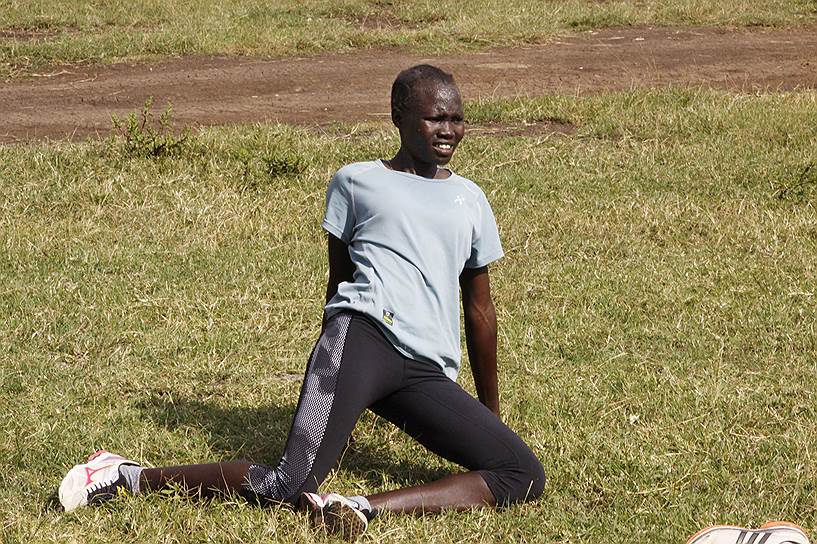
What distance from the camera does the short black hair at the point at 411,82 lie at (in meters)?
4.08

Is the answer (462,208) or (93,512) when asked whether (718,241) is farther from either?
(93,512)

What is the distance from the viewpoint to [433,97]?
4055 mm

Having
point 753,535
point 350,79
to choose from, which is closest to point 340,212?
point 753,535

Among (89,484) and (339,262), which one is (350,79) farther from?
(89,484)

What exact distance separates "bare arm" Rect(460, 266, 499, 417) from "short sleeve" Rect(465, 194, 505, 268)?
45 mm

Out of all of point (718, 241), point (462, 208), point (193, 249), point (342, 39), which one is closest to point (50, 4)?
point (342, 39)

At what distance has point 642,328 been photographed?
571 cm

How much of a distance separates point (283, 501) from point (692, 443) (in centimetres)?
155

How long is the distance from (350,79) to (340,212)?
7.66m

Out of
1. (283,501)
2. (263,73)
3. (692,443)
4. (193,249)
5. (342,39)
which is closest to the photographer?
(283,501)

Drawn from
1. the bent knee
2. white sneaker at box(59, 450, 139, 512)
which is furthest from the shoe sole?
white sneaker at box(59, 450, 139, 512)

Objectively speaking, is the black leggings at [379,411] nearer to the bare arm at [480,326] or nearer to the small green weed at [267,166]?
the bare arm at [480,326]

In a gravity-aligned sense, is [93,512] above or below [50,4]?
below

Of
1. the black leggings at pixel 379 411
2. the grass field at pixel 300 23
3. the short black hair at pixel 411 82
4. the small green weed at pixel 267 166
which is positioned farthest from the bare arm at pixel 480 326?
the grass field at pixel 300 23
